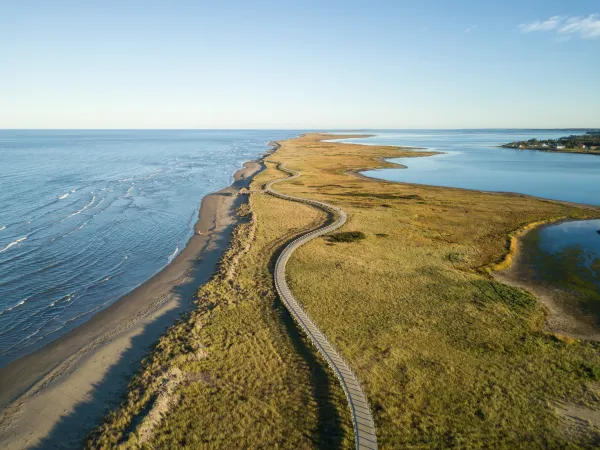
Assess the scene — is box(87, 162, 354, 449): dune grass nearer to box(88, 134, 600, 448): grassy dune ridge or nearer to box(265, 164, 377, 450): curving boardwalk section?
box(88, 134, 600, 448): grassy dune ridge

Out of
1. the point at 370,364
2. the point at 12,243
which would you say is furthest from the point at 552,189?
the point at 12,243

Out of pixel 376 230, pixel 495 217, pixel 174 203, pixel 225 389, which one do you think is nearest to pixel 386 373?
pixel 225 389

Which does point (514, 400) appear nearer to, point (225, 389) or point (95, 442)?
point (225, 389)

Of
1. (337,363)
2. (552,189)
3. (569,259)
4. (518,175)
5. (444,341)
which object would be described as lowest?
(569,259)

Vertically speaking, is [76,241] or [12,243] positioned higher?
[12,243]

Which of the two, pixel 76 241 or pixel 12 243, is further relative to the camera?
pixel 76 241

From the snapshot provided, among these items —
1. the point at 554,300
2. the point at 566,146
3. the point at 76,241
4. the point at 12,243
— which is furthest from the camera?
the point at 566,146

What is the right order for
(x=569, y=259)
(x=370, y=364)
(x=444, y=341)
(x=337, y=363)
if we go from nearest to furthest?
(x=337, y=363), (x=370, y=364), (x=444, y=341), (x=569, y=259)

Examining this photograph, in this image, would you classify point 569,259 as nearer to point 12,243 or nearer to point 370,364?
point 370,364
